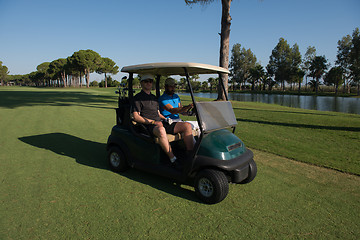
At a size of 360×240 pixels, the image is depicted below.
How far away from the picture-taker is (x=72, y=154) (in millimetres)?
5020

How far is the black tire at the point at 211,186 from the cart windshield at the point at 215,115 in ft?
1.98

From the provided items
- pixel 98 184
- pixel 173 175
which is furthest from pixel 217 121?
pixel 98 184

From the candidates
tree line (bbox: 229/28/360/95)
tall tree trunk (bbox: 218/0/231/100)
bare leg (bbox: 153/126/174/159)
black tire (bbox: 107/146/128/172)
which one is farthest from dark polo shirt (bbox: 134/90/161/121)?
tree line (bbox: 229/28/360/95)

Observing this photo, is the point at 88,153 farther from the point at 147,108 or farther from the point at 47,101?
the point at 47,101

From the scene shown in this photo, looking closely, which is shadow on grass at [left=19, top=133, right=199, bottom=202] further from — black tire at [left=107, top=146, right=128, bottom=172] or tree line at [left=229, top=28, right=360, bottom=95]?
tree line at [left=229, top=28, right=360, bottom=95]

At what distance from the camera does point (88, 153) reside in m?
5.14

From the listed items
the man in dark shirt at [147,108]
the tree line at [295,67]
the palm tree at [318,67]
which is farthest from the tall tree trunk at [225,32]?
the palm tree at [318,67]

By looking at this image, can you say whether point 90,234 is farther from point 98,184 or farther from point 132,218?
point 98,184

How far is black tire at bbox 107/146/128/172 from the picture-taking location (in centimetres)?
397

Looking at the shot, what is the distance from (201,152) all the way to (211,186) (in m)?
0.47

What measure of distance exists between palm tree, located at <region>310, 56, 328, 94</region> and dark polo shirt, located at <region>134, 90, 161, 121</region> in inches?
3186

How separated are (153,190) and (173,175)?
395mm

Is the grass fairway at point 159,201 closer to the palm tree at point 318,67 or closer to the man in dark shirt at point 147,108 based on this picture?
Result: the man in dark shirt at point 147,108

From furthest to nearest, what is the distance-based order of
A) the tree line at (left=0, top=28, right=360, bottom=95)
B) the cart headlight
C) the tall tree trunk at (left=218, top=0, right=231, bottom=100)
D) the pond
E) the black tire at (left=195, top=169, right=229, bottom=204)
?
the tree line at (left=0, top=28, right=360, bottom=95)
the pond
the tall tree trunk at (left=218, top=0, right=231, bottom=100)
the cart headlight
the black tire at (left=195, top=169, right=229, bottom=204)
